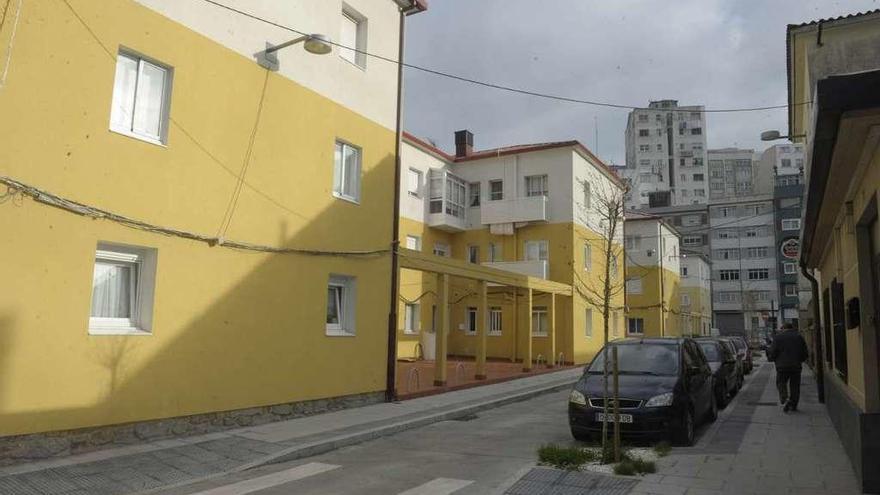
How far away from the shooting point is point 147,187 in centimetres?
886

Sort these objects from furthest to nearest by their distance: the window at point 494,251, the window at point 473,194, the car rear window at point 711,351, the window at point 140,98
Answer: the window at point 473,194
the window at point 494,251
the car rear window at point 711,351
the window at point 140,98

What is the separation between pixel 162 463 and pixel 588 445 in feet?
18.6

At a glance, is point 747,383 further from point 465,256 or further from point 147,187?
point 147,187

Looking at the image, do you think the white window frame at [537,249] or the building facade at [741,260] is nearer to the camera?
the white window frame at [537,249]

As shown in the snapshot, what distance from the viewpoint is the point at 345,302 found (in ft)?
42.2

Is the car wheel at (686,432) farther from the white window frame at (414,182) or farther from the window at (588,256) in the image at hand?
the window at (588,256)

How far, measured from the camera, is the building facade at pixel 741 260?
249ft

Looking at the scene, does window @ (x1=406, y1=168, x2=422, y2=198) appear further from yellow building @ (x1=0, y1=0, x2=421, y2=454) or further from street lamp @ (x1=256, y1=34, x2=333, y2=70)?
street lamp @ (x1=256, y1=34, x2=333, y2=70)

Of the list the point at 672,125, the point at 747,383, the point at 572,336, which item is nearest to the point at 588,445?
the point at 747,383

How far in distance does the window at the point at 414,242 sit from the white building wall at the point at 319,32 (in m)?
12.7

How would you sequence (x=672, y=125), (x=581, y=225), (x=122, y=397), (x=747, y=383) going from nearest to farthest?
1. (x=122, y=397)
2. (x=747, y=383)
3. (x=581, y=225)
4. (x=672, y=125)

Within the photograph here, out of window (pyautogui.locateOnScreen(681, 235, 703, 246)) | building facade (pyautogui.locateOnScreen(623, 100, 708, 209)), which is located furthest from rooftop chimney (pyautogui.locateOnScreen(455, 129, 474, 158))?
building facade (pyautogui.locateOnScreen(623, 100, 708, 209))

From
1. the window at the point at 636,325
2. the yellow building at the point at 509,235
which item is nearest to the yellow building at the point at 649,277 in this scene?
the window at the point at 636,325

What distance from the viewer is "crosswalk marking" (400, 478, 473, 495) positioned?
21.8 ft
